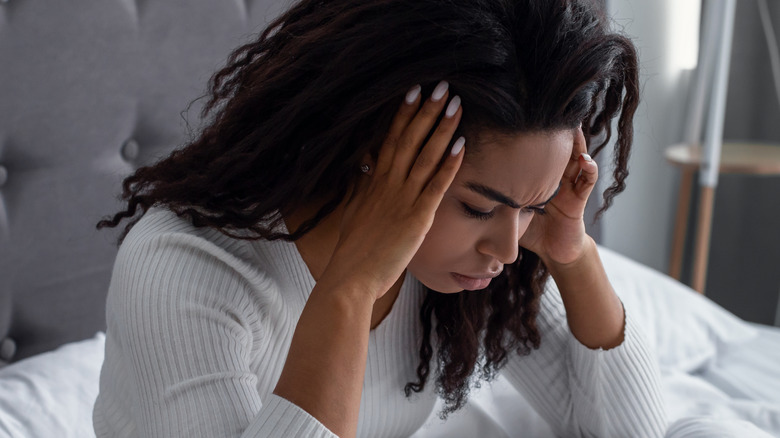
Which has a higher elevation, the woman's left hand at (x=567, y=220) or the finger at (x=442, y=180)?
the finger at (x=442, y=180)

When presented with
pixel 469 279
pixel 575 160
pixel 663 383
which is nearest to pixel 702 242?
pixel 663 383

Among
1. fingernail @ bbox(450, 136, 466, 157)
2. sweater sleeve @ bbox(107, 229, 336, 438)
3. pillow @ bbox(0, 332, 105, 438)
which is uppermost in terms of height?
fingernail @ bbox(450, 136, 466, 157)

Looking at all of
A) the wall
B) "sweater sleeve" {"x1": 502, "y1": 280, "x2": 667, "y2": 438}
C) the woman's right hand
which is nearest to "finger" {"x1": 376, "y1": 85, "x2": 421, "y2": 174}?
the woman's right hand

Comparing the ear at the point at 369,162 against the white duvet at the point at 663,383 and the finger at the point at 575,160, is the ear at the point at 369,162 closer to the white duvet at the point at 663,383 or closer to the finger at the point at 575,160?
the finger at the point at 575,160

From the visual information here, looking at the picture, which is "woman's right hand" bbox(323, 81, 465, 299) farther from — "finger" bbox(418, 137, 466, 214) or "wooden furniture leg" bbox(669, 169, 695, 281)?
"wooden furniture leg" bbox(669, 169, 695, 281)

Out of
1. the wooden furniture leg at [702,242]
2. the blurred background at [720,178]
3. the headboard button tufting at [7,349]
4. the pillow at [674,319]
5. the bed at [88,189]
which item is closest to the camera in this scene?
the bed at [88,189]

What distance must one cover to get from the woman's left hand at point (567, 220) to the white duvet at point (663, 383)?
230 millimetres

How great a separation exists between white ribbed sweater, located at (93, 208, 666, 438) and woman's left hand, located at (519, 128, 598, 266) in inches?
4.3

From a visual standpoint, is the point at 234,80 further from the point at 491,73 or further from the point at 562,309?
the point at 562,309

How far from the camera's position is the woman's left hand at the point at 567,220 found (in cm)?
101

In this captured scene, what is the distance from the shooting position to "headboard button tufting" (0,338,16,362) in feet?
4.45

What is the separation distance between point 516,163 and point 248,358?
14.9 inches

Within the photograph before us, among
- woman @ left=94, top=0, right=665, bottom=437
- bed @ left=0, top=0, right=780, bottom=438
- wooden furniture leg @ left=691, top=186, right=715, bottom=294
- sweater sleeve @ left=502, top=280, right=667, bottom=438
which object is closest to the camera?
woman @ left=94, top=0, right=665, bottom=437

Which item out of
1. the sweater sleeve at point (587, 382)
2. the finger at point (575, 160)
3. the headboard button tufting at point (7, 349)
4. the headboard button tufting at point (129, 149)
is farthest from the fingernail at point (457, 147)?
the headboard button tufting at point (7, 349)
